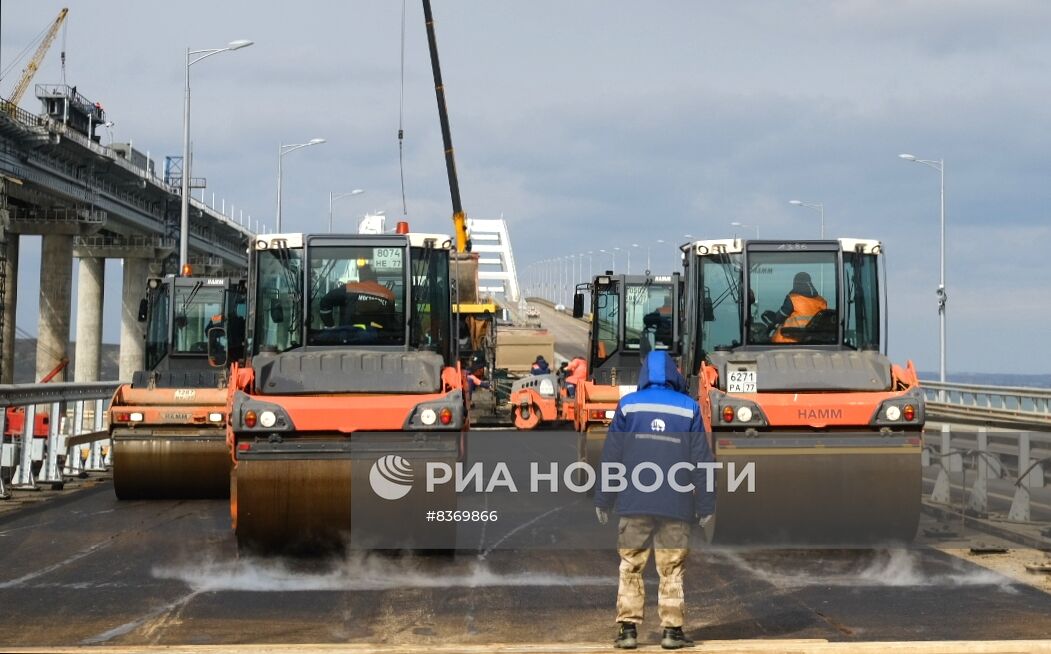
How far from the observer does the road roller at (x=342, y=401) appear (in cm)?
1138

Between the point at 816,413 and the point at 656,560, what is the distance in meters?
4.42

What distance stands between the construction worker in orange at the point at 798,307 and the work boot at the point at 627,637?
628 cm

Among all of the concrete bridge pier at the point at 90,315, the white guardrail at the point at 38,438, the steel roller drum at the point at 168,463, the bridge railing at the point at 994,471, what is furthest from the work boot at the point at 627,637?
the concrete bridge pier at the point at 90,315

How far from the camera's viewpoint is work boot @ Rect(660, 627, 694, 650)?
8.12m

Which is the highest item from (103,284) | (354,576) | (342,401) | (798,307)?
(103,284)

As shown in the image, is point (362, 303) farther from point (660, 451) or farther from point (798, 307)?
point (660, 451)

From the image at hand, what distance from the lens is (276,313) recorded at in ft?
43.8

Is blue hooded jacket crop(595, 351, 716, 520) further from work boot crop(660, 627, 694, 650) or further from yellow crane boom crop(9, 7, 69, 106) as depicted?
yellow crane boom crop(9, 7, 69, 106)

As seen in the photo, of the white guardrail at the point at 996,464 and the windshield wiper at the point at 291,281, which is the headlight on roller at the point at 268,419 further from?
the white guardrail at the point at 996,464

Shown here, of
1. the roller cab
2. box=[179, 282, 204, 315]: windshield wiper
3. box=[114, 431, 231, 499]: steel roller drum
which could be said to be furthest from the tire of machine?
box=[114, 431, 231, 499]: steel roller drum

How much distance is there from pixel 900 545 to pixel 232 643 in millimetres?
6599

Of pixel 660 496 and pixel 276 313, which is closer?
pixel 660 496

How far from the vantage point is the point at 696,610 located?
9750 millimetres

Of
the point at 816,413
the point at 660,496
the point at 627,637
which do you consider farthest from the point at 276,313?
the point at 627,637
